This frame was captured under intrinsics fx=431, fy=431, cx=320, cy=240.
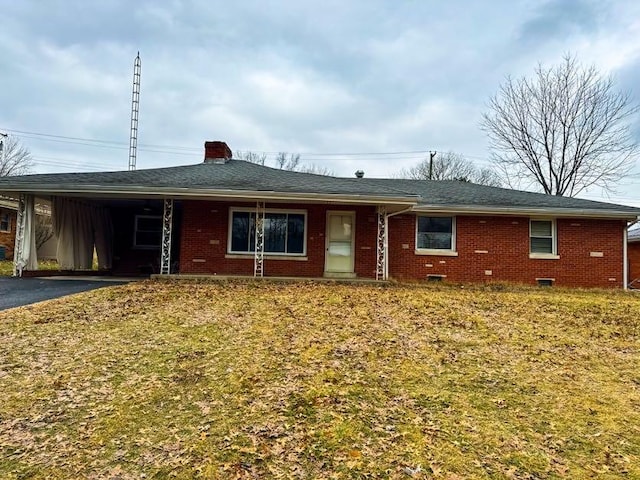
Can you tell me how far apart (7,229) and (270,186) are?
16.3 meters

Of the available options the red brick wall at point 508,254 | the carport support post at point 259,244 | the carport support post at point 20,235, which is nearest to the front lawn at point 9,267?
the carport support post at point 20,235

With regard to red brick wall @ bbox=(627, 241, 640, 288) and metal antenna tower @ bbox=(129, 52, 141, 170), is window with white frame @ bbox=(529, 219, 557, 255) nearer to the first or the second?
red brick wall @ bbox=(627, 241, 640, 288)

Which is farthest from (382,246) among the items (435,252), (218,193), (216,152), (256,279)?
(216,152)

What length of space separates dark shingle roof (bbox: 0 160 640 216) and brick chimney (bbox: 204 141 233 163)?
66cm

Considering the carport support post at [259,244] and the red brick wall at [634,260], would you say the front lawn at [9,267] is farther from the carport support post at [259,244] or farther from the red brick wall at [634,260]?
the red brick wall at [634,260]

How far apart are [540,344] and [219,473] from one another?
490 cm

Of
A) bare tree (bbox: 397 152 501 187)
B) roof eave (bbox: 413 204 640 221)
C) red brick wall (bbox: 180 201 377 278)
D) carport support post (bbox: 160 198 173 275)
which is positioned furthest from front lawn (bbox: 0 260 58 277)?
bare tree (bbox: 397 152 501 187)

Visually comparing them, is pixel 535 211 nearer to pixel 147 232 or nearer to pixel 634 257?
pixel 634 257

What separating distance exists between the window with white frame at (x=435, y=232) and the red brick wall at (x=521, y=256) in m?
0.28

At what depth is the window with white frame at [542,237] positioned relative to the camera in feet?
43.4

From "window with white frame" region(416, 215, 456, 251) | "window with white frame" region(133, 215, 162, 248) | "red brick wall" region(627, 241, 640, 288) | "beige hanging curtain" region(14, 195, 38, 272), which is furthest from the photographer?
"red brick wall" region(627, 241, 640, 288)

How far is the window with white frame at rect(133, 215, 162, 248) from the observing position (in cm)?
1582

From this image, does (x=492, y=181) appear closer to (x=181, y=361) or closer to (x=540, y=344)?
(x=540, y=344)

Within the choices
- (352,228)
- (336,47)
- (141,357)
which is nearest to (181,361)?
(141,357)
